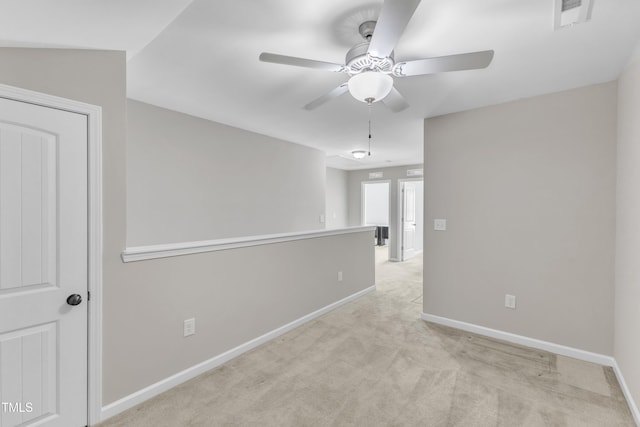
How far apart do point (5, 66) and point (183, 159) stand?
6.27 feet

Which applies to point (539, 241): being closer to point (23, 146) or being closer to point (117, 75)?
point (117, 75)

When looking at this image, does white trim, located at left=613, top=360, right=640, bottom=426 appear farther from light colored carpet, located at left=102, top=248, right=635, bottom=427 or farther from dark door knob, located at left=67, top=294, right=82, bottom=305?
dark door knob, located at left=67, top=294, right=82, bottom=305

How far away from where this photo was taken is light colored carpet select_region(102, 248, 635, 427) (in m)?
1.87

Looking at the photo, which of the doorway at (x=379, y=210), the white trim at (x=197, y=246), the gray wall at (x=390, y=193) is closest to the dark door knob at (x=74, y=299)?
the white trim at (x=197, y=246)

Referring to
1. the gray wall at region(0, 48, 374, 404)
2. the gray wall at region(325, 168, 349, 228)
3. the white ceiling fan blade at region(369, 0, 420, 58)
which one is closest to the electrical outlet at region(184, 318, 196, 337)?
the gray wall at region(0, 48, 374, 404)

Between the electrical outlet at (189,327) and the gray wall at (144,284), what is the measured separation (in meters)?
0.04

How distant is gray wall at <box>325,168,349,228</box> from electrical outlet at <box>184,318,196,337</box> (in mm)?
5482

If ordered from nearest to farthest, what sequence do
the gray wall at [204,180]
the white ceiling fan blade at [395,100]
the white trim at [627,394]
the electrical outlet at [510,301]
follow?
the white trim at [627,394], the white ceiling fan blade at [395,100], the electrical outlet at [510,301], the gray wall at [204,180]

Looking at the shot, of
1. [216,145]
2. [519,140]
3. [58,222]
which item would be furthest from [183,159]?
→ [519,140]

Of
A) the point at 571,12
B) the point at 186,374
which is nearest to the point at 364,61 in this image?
the point at 571,12

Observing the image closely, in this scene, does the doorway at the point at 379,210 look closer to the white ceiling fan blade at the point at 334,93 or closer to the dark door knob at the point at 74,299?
the white ceiling fan blade at the point at 334,93

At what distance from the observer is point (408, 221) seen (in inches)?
302

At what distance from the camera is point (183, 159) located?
133 inches

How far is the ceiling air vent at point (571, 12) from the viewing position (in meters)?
1.32
